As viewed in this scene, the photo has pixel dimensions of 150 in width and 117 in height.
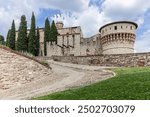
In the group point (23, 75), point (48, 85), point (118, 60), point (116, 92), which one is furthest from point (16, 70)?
point (118, 60)

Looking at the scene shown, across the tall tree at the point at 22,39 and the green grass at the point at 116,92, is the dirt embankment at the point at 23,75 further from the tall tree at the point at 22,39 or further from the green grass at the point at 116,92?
the tall tree at the point at 22,39

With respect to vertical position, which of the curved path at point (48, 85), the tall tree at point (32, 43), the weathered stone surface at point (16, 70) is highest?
the tall tree at point (32, 43)

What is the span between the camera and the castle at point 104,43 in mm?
63094

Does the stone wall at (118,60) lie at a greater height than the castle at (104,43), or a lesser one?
lesser

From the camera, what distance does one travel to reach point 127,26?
2511 inches

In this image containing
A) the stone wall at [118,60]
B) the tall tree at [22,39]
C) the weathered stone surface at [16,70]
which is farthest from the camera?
the tall tree at [22,39]

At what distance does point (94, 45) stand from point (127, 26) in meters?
8.06

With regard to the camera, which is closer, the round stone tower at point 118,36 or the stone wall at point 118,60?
the stone wall at point 118,60

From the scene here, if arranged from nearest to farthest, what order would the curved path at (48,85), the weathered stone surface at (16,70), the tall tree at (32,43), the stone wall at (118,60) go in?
the curved path at (48,85) → the weathered stone surface at (16,70) → the stone wall at (118,60) → the tall tree at (32,43)

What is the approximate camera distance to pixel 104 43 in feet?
214

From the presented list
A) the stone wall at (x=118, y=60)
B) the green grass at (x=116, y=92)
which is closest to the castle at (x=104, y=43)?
the stone wall at (x=118, y=60)

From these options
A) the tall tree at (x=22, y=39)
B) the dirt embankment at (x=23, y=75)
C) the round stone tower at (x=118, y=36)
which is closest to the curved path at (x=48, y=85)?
the dirt embankment at (x=23, y=75)

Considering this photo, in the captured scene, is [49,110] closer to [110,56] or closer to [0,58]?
[0,58]

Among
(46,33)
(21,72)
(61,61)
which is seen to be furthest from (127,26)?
(21,72)
